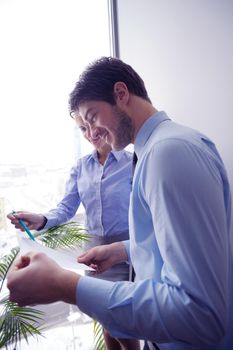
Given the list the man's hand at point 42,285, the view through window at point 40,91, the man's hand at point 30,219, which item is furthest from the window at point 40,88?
the man's hand at point 42,285

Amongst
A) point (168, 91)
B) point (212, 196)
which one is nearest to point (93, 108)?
point (212, 196)

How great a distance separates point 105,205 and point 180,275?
3.49ft

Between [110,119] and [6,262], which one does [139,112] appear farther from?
[6,262]

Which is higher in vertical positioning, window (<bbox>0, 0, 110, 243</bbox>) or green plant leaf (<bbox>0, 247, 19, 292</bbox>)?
window (<bbox>0, 0, 110, 243</bbox>)

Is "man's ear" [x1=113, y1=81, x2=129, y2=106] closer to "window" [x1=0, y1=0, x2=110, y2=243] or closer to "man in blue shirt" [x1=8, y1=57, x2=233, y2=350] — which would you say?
"man in blue shirt" [x1=8, y1=57, x2=233, y2=350]

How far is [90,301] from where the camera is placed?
460mm

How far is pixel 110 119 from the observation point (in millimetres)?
756

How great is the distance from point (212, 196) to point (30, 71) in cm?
156

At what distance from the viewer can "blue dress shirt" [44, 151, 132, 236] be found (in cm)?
147

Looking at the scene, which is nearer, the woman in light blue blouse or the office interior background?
the office interior background

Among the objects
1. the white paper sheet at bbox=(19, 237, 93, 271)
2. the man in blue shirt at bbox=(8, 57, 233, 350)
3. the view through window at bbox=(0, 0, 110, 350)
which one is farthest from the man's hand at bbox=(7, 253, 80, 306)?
the view through window at bbox=(0, 0, 110, 350)

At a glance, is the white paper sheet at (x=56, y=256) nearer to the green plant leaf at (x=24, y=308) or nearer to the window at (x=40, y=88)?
the green plant leaf at (x=24, y=308)

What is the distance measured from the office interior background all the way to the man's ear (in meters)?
0.54

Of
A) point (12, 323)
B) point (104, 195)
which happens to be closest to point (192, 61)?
point (104, 195)
